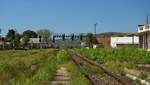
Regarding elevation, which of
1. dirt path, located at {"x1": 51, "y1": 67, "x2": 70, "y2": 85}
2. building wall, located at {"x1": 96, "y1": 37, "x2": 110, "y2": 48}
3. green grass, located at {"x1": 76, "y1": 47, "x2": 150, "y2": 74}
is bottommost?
building wall, located at {"x1": 96, "y1": 37, "x2": 110, "y2": 48}

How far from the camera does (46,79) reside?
19.6 m

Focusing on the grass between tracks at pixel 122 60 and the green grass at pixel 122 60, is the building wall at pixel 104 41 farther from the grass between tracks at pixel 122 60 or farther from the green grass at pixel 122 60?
the grass between tracks at pixel 122 60

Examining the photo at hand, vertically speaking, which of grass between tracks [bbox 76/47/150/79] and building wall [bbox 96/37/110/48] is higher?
grass between tracks [bbox 76/47/150/79]

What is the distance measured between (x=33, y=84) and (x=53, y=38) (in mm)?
164207

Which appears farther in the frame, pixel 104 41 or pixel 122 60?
pixel 104 41

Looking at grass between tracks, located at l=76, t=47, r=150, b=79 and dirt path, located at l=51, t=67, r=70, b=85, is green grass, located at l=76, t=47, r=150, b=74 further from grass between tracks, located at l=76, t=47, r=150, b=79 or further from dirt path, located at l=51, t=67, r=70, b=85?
dirt path, located at l=51, t=67, r=70, b=85

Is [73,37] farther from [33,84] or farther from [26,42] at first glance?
[33,84]

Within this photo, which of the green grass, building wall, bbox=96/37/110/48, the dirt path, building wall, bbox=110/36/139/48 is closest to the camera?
the dirt path

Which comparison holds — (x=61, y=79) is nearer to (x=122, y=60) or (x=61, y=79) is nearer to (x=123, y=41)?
(x=122, y=60)

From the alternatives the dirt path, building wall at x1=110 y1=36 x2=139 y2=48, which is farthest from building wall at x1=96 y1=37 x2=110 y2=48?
the dirt path

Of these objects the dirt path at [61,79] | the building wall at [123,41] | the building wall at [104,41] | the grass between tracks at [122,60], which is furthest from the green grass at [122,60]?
the building wall at [104,41]

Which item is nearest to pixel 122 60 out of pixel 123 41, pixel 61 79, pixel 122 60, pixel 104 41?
pixel 122 60

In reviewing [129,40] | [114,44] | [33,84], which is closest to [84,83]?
[33,84]

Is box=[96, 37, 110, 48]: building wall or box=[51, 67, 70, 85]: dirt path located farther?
box=[96, 37, 110, 48]: building wall
